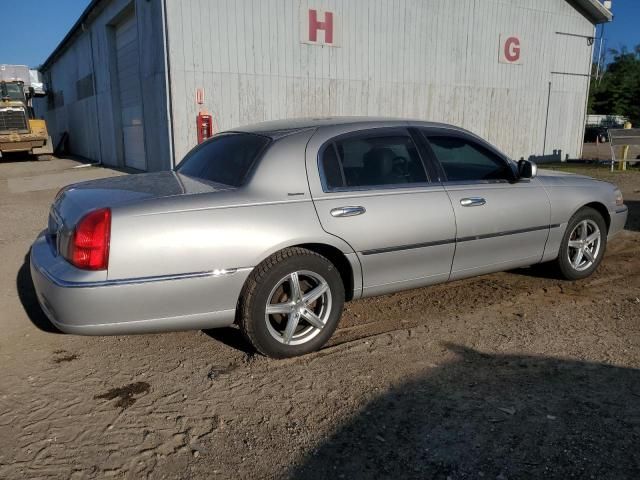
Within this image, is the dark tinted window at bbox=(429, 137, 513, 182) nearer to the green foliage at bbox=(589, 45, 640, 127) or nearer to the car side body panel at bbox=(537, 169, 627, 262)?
the car side body panel at bbox=(537, 169, 627, 262)

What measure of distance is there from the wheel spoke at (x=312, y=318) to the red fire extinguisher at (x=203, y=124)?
9.41 meters

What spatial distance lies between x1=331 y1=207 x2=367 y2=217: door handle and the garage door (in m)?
11.8

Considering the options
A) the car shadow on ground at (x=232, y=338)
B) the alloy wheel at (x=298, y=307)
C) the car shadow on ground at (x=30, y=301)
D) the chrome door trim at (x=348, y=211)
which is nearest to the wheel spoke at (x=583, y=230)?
the chrome door trim at (x=348, y=211)

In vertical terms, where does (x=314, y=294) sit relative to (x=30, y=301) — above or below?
above

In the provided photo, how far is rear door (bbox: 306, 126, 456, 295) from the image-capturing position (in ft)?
11.8

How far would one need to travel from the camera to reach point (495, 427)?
272 centimetres

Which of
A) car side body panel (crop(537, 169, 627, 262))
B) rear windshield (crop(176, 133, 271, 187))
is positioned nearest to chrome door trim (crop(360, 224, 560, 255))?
car side body panel (crop(537, 169, 627, 262))

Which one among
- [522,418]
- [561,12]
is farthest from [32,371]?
[561,12]

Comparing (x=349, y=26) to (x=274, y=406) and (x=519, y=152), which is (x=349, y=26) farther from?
(x=274, y=406)

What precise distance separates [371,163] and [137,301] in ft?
6.11

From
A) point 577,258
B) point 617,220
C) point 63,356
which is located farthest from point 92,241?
point 617,220

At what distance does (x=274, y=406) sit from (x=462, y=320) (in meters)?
1.82

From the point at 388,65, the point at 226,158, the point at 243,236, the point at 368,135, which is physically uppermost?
the point at 388,65

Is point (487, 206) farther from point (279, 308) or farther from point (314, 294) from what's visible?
point (279, 308)
